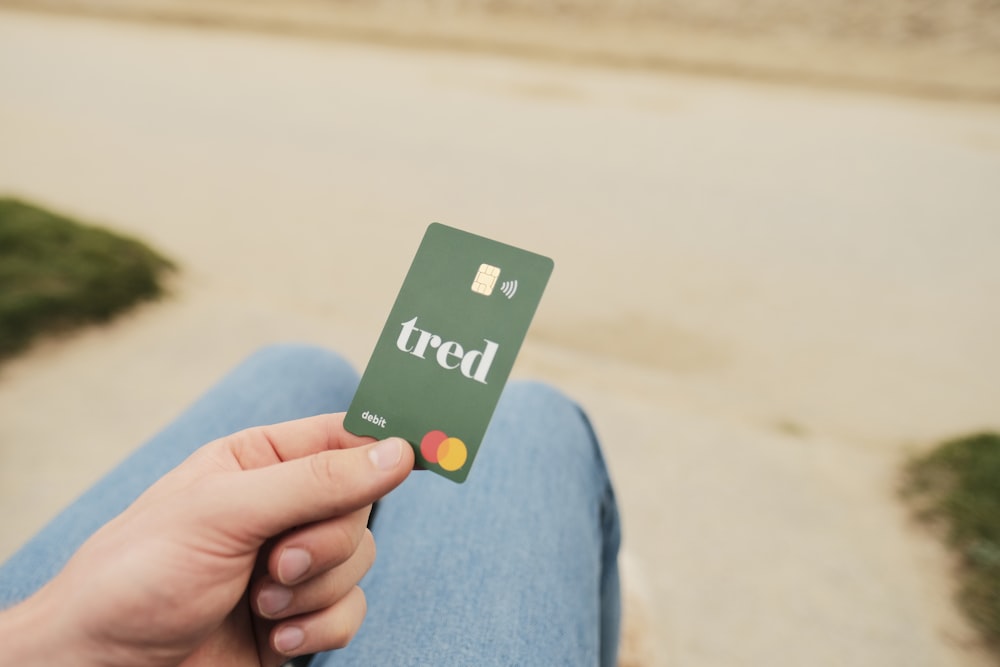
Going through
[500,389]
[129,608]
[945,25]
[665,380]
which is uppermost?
[945,25]

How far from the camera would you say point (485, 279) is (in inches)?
26.3

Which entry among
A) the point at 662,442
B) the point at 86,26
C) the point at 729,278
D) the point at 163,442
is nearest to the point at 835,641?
the point at 662,442

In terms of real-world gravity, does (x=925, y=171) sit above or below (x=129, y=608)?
above

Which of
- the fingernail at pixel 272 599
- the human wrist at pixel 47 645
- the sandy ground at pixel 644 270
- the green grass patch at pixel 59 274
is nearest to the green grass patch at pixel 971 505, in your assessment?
the sandy ground at pixel 644 270

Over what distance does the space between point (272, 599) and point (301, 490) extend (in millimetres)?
128

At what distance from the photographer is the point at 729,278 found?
256 cm

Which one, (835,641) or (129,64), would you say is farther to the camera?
(129,64)

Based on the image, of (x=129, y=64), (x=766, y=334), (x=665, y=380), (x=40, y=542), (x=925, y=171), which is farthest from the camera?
(x=129, y=64)

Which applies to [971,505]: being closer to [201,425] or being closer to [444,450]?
[444,450]

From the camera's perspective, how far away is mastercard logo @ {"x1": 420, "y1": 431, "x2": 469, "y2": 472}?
631mm

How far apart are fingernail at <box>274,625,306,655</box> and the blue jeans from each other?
0.16 meters

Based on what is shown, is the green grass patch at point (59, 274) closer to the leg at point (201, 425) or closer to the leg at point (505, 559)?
the leg at point (201, 425)

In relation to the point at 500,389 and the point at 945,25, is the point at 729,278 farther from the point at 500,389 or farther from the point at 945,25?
the point at 945,25

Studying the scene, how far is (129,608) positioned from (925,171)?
3750 millimetres
